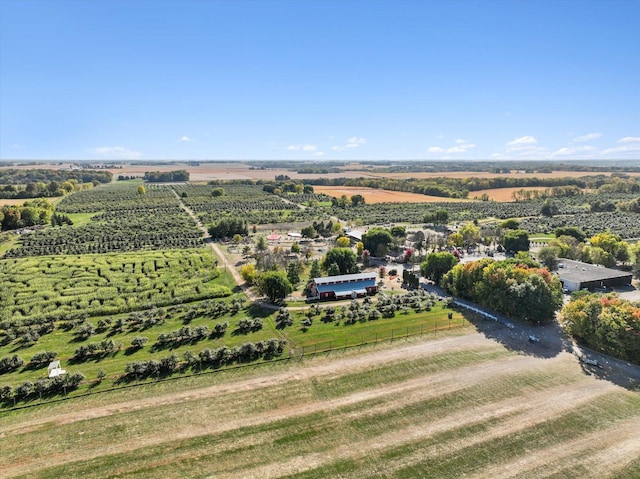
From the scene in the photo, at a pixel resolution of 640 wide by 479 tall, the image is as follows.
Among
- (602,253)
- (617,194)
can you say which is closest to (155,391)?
(602,253)

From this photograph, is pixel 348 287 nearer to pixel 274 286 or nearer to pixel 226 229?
pixel 274 286

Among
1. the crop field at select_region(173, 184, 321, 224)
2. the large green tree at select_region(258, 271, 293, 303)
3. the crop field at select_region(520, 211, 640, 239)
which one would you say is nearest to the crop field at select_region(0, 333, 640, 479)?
the large green tree at select_region(258, 271, 293, 303)

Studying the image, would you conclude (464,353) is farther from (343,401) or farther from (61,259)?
(61,259)

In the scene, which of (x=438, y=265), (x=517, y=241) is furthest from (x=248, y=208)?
(x=438, y=265)

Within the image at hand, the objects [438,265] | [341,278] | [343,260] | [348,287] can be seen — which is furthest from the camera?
[343,260]

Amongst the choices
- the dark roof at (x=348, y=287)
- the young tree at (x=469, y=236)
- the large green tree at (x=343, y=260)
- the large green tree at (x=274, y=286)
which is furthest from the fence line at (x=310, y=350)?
the young tree at (x=469, y=236)

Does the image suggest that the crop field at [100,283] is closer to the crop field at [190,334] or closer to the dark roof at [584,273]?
the crop field at [190,334]
